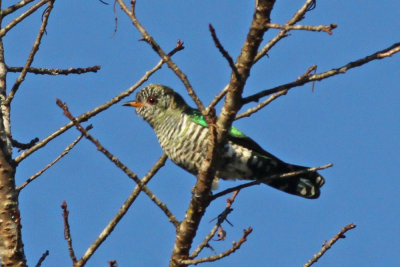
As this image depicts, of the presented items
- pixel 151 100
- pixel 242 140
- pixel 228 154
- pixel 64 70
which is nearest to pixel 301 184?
pixel 242 140

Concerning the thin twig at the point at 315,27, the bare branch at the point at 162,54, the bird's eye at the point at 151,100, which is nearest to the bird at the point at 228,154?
the bird's eye at the point at 151,100

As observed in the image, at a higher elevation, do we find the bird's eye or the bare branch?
the bird's eye

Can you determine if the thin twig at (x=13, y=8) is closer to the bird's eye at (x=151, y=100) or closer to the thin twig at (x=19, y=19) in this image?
the thin twig at (x=19, y=19)

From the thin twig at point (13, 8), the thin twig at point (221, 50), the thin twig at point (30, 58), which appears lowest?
the thin twig at point (221, 50)

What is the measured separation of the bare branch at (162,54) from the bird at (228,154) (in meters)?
2.30

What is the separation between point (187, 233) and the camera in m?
4.77

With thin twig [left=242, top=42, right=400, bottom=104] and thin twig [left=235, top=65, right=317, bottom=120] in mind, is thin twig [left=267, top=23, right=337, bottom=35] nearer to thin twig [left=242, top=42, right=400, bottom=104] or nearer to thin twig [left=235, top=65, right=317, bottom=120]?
thin twig [left=242, top=42, right=400, bottom=104]

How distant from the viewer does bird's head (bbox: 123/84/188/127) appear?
7.39 metres

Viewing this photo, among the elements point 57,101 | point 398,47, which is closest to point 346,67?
point 398,47

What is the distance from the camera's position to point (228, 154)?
6641mm

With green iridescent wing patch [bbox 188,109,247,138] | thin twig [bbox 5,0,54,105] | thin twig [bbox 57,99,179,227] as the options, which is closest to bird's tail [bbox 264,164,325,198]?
green iridescent wing patch [bbox 188,109,247,138]

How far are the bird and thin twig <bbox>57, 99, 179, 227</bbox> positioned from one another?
1.83m

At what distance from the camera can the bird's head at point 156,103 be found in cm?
739

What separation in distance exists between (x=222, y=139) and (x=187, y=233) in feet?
2.65
